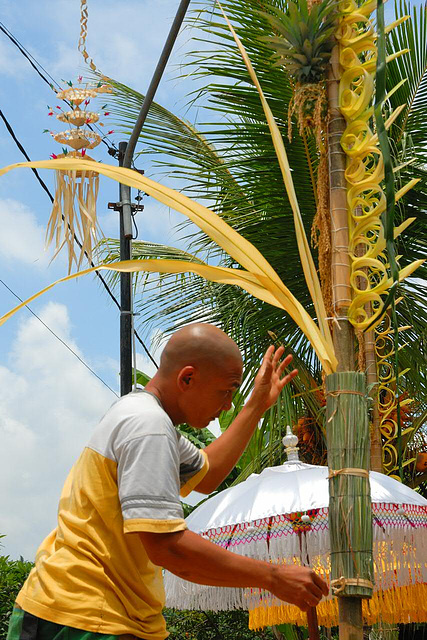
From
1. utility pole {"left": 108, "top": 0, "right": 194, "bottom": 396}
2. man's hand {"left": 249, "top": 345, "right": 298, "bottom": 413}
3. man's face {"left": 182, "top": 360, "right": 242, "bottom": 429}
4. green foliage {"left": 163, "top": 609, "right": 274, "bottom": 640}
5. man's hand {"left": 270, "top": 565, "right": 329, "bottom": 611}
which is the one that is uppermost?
utility pole {"left": 108, "top": 0, "right": 194, "bottom": 396}

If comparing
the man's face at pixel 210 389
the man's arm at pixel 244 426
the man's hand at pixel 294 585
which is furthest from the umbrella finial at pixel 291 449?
the man's hand at pixel 294 585

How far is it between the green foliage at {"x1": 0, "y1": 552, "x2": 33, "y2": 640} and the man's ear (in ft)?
26.1

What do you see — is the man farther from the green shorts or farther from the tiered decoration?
the tiered decoration

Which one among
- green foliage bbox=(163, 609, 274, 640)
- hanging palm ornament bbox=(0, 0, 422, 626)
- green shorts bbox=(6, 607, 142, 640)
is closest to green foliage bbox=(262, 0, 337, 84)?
hanging palm ornament bbox=(0, 0, 422, 626)

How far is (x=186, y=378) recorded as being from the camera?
98.6 inches

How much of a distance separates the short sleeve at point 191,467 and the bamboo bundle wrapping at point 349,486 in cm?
67

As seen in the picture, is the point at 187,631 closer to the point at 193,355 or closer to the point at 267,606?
the point at 267,606

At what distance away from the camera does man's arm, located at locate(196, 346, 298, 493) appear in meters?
2.89

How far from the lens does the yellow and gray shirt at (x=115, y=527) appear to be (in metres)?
2.23

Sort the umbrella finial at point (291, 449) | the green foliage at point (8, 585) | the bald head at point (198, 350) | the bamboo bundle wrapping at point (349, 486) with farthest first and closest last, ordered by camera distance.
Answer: the green foliage at point (8, 585), the umbrella finial at point (291, 449), the bamboo bundle wrapping at point (349, 486), the bald head at point (198, 350)

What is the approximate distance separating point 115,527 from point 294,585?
1.59 feet

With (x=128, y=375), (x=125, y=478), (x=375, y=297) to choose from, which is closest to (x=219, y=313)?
(x=128, y=375)

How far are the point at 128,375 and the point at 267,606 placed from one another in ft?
6.64

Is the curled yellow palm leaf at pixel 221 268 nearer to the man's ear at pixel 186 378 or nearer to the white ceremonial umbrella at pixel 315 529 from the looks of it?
the man's ear at pixel 186 378
